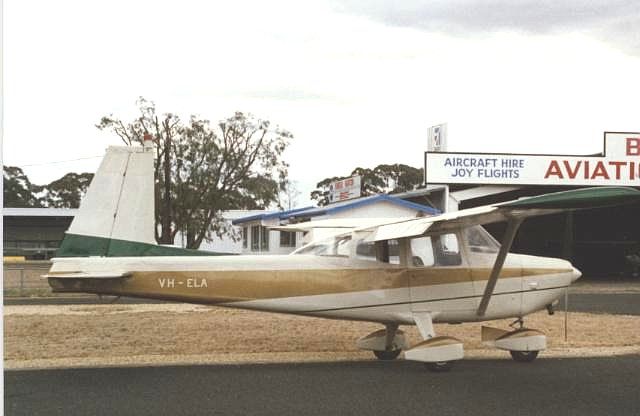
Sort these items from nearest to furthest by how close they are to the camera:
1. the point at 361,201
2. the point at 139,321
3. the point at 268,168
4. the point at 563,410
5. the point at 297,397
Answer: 1. the point at 563,410
2. the point at 297,397
3. the point at 139,321
4. the point at 361,201
5. the point at 268,168

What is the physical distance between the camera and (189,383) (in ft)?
29.5

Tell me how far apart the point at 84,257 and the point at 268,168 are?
126ft

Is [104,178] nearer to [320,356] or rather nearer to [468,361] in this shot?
[320,356]

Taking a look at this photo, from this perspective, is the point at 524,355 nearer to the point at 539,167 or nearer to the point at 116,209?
the point at 116,209

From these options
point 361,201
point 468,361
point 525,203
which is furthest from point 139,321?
point 361,201

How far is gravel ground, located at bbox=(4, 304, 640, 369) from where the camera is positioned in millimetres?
11328

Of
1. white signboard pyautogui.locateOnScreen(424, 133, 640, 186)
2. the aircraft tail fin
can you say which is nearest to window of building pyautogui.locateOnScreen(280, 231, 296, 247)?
white signboard pyautogui.locateOnScreen(424, 133, 640, 186)

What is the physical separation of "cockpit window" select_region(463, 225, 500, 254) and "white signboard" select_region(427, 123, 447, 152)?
2483cm

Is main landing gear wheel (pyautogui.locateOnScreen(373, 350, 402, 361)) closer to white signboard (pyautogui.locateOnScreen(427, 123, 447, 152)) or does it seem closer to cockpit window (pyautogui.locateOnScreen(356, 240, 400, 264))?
cockpit window (pyautogui.locateOnScreen(356, 240, 400, 264))

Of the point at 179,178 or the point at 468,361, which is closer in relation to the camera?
the point at 468,361

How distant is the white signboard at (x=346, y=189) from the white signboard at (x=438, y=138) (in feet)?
26.4

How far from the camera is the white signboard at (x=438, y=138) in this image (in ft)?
116

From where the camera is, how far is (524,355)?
10750 millimetres

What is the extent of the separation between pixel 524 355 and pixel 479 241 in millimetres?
1850
